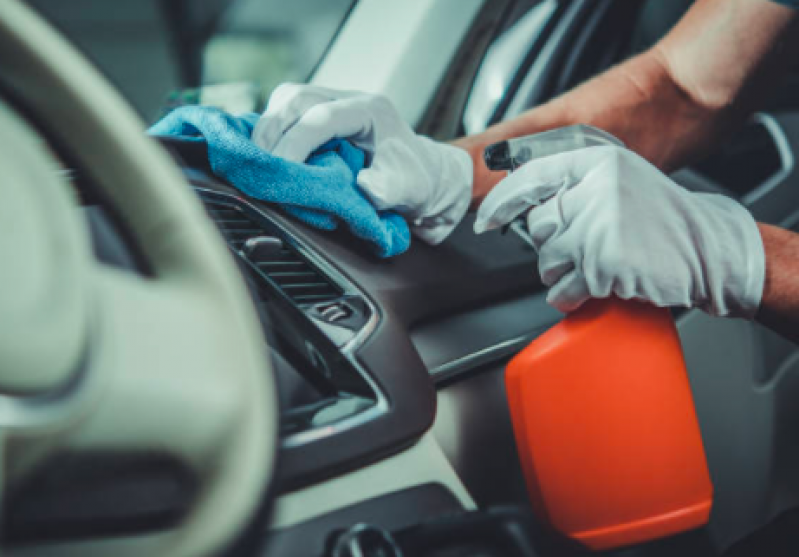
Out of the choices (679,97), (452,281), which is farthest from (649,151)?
(452,281)

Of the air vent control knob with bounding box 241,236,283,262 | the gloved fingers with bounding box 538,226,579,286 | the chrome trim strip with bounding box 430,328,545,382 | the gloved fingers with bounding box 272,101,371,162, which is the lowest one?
the chrome trim strip with bounding box 430,328,545,382

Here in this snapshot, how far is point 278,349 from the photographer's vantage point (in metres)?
0.56

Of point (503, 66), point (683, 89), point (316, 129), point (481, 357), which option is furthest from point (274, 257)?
point (503, 66)

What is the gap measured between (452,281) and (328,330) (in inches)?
8.7

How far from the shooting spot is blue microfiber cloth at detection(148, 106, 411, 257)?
63cm

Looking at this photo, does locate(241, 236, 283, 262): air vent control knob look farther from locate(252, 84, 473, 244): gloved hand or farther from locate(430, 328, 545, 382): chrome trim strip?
locate(430, 328, 545, 382): chrome trim strip

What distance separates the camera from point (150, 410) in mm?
283

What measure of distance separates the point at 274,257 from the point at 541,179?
0.27 meters

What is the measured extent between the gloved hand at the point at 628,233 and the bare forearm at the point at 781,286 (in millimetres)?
23

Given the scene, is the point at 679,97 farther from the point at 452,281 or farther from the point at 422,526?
the point at 422,526

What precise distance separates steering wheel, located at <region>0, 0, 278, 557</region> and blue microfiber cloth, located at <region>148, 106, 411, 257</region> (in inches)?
12.2

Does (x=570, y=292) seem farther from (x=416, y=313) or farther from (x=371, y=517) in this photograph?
(x=371, y=517)

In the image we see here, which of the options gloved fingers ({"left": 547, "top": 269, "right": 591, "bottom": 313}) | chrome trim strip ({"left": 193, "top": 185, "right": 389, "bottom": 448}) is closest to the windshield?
chrome trim strip ({"left": 193, "top": 185, "right": 389, "bottom": 448})

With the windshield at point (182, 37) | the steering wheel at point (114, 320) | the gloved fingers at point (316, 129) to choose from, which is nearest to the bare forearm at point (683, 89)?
the gloved fingers at point (316, 129)
